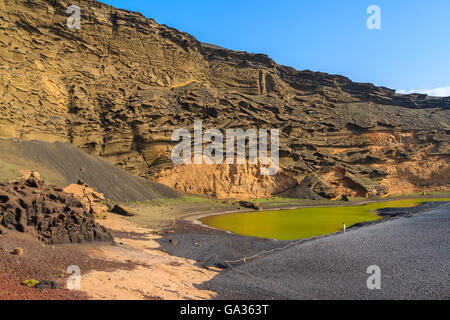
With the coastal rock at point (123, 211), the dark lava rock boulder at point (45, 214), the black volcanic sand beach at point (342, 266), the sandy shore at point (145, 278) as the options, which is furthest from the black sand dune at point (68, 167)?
the black volcanic sand beach at point (342, 266)

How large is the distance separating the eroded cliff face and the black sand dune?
8.83 metres

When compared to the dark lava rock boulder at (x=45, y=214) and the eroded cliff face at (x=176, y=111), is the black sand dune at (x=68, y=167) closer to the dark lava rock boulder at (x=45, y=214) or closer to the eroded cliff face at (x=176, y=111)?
the eroded cliff face at (x=176, y=111)

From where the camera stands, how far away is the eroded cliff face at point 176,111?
3475 centimetres

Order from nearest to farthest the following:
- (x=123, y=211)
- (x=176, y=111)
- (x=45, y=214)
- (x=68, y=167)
Answer: (x=45, y=214)
(x=123, y=211)
(x=68, y=167)
(x=176, y=111)

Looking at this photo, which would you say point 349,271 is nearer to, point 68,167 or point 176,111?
point 68,167

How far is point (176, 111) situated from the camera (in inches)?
1593

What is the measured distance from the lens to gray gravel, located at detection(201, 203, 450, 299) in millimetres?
5688

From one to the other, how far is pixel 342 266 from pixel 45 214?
29.4 ft

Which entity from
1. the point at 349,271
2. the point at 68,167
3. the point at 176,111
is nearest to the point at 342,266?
the point at 349,271

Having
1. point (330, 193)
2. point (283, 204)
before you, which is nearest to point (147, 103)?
point (283, 204)

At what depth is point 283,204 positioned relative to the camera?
32.8m

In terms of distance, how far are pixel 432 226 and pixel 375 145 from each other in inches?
1978

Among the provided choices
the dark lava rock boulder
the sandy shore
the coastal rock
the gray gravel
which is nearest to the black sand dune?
the coastal rock

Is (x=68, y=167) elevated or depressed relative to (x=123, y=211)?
elevated
